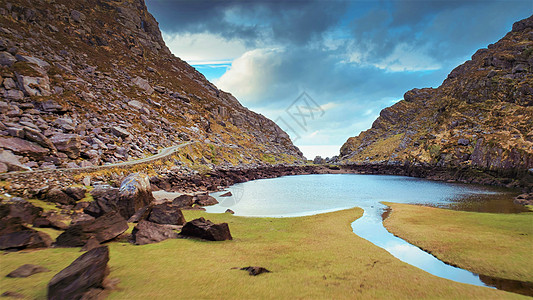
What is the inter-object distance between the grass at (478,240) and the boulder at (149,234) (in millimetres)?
13737

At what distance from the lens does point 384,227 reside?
60.5 ft

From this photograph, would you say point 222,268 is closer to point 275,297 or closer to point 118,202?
point 275,297

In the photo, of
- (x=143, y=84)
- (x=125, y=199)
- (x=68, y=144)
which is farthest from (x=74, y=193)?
(x=143, y=84)

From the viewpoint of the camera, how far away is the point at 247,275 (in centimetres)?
755

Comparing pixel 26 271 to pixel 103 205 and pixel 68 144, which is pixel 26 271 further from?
pixel 68 144

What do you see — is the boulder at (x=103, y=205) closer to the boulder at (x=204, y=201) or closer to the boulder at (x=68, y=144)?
the boulder at (x=204, y=201)

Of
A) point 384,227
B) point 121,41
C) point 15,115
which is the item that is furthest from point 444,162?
point 121,41

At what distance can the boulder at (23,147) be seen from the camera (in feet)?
70.0

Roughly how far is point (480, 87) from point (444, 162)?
46.7 metres

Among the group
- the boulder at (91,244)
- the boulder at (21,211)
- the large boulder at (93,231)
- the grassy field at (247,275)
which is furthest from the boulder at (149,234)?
the boulder at (21,211)

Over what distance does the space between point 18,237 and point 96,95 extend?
188 feet

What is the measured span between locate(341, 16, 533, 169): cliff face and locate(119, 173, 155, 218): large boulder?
2940 inches

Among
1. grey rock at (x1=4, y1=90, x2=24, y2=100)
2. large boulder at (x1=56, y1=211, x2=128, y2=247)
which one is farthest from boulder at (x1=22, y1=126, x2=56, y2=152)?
large boulder at (x1=56, y1=211, x2=128, y2=247)

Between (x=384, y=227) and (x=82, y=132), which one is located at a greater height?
(x=82, y=132)
